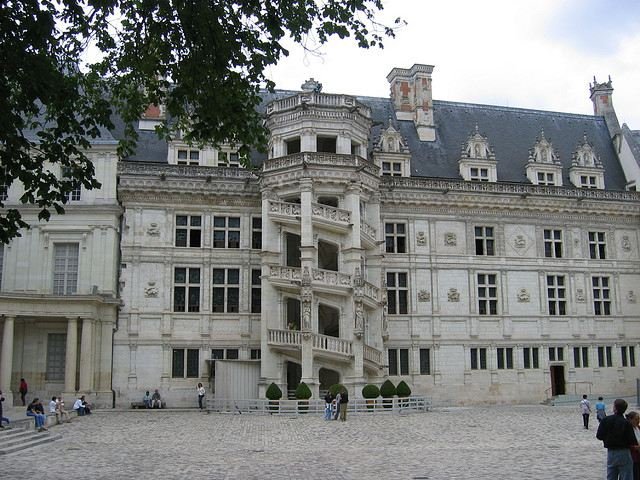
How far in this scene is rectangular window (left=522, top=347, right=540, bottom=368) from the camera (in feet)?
126

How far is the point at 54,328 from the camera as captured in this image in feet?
110

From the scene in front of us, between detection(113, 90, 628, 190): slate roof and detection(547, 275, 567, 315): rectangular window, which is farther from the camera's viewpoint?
detection(113, 90, 628, 190): slate roof

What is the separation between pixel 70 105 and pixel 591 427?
19508mm

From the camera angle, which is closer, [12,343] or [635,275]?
[12,343]

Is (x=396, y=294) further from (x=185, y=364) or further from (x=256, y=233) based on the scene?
(x=185, y=364)

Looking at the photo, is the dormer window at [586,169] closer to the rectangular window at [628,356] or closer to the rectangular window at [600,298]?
the rectangular window at [600,298]

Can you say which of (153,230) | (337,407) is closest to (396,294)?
(337,407)

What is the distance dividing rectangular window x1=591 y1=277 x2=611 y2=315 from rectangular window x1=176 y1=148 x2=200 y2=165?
2314 cm

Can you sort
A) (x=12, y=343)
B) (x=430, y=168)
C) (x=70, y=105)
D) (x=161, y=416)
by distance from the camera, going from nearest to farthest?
(x=70, y=105)
(x=161, y=416)
(x=12, y=343)
(x=430, y=168)

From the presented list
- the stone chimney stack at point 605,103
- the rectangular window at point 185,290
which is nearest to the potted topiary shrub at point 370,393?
the rectangular window at point 185,290

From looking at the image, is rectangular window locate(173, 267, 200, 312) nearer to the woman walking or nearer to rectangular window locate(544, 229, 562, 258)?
the woman walking

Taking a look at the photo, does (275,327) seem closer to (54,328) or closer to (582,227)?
(54,328)

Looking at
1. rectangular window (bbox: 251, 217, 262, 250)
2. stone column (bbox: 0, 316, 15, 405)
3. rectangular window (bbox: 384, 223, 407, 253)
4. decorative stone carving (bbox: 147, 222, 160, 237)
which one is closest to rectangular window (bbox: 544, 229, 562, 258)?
rectangular window (bbox: 384, 223, 407, 253)

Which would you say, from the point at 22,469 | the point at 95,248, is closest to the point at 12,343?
the point at 95,248
